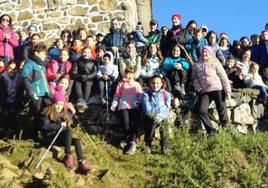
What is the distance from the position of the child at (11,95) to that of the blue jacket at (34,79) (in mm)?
547

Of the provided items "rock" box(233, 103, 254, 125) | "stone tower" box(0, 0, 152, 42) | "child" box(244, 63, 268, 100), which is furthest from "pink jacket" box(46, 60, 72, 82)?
"stone tower" box(0, 0, 152, 42)

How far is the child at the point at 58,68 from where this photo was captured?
11.3 metres

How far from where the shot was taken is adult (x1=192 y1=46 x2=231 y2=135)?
1132 cm

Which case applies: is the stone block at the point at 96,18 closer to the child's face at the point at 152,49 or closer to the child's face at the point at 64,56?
the child's face at the point at 152,49

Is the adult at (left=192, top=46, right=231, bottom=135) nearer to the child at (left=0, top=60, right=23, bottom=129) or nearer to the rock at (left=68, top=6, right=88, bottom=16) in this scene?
the child at (left=0, top=60, right=23, bottom=129)

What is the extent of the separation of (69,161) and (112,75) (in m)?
2.79

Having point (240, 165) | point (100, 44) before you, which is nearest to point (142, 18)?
point (100, 44)

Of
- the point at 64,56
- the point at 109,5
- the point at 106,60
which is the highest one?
the point at 109,5

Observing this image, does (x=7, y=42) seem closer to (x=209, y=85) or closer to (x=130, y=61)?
(x=130, y=61)

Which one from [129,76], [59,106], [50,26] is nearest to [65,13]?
[50,26]

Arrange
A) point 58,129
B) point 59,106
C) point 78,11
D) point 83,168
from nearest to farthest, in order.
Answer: point 83,168
point 58,129
point 59,106
point 78,11

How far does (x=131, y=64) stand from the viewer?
11.9 metres

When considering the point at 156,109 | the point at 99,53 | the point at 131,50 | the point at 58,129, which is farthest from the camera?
the point at 99,53

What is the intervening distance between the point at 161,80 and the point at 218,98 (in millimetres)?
1266
